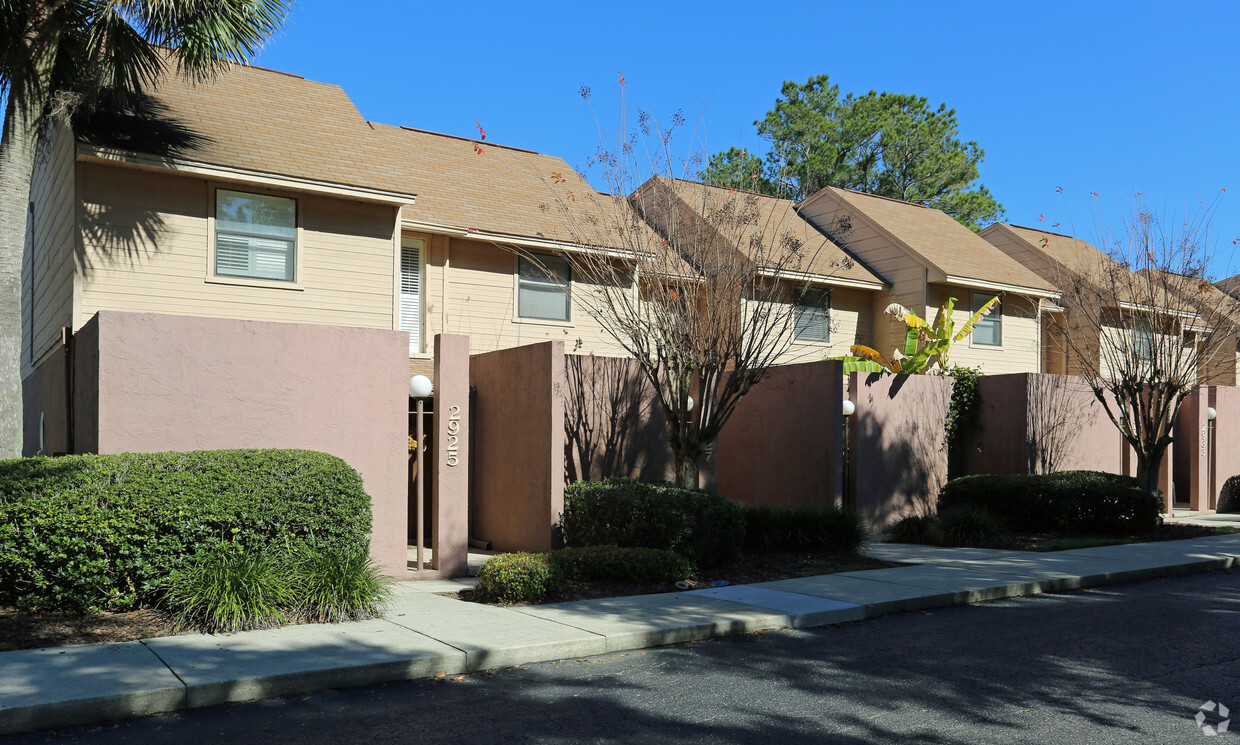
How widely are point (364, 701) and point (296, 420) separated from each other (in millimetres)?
5402

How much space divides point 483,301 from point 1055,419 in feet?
37.2

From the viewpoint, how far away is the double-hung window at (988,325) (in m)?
23.5

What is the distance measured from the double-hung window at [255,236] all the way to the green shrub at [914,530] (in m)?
10.3

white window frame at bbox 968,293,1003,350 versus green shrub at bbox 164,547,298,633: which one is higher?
white window frame at bbox 968,293,1003,350

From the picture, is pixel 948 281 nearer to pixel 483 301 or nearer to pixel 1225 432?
pixel 1225 432

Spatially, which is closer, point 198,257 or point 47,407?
point 198,257

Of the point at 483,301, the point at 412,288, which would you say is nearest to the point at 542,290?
the point at 483,301

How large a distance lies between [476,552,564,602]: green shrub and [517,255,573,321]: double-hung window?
8.16 metres

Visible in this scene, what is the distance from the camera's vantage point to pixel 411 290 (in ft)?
54.1

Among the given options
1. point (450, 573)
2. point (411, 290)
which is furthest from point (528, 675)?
point (411, 290)

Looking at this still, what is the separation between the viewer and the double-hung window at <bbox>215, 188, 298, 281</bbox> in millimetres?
13688

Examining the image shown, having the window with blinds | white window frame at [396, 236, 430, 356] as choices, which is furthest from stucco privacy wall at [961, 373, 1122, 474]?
the window with blinds

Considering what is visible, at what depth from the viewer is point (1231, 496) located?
69.6 feet

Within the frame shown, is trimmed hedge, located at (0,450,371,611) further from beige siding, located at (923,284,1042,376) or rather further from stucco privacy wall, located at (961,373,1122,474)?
beige siding, located at (923,284,1042,376)
